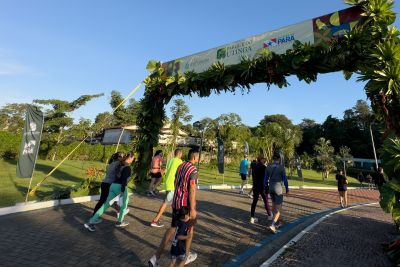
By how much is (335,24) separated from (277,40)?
1.74 meters

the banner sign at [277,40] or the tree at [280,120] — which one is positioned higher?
the tree at [280,120]

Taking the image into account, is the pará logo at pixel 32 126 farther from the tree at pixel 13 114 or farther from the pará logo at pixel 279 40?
the tree at pixel 13 114

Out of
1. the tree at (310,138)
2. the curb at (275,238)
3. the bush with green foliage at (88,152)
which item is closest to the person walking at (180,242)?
the curb at (275,238)

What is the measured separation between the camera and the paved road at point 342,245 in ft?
17.3

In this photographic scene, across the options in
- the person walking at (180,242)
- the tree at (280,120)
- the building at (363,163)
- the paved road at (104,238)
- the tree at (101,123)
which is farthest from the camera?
the tree at (280,120)

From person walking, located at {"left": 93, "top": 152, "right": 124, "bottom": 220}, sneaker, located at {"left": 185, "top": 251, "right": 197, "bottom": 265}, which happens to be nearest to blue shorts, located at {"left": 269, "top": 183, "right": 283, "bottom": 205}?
sneaker, located at {"left": 185, "top": 251, "right": 197, "bottom": 265}

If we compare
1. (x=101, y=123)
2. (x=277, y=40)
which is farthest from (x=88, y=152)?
(x=277, y=40)

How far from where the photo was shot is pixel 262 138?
1580 inches

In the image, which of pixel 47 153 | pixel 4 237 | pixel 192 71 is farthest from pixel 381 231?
pixel 47 153

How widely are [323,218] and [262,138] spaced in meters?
31.2

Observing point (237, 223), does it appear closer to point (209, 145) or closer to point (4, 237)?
point (4, 237)

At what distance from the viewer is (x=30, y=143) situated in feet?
28.6

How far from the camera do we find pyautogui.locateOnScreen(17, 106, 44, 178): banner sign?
861cm

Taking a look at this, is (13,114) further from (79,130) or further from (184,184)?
(184,184)
